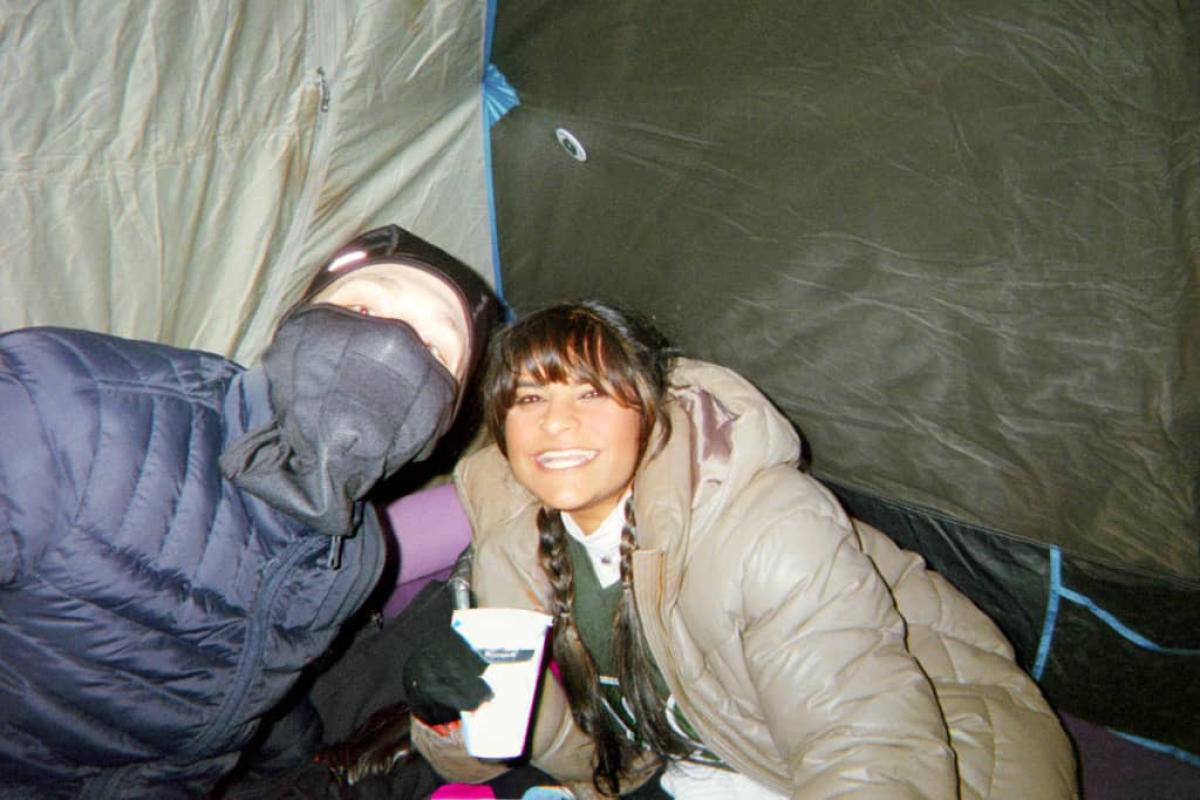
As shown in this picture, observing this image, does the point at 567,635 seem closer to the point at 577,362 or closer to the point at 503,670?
the point at 503,670

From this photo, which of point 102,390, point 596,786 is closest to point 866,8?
point 102,390

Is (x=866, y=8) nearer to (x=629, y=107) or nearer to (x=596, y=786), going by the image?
(x=629, y=107)

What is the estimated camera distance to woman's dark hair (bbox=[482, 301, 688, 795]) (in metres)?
1.28

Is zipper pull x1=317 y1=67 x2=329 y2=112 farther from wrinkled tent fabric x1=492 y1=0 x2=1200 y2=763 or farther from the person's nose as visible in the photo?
the person's nose

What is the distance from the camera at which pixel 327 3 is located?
1.42 meters

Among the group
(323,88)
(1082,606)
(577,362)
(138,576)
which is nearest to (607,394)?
(577,362)

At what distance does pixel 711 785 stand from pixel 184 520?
962mm

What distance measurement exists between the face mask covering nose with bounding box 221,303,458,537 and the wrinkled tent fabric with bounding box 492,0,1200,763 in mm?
719

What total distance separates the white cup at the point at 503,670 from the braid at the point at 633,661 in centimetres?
22

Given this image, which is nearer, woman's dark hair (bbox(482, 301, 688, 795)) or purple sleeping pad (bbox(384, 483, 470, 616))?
woman's dark hair (bbox(482, 301, 688, 795))

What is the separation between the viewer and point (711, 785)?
1350 millimetres

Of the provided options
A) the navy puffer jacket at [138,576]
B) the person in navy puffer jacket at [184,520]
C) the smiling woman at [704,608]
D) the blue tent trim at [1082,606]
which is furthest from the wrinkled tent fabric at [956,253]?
the navy puffer jacket at [138,576]

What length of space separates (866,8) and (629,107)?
502 millimetres

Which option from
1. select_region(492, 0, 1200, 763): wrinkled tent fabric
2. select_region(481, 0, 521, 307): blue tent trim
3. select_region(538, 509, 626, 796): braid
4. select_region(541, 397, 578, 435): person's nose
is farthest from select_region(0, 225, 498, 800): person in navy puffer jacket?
select_region(481, 0, 521, 307): blue tent trim
